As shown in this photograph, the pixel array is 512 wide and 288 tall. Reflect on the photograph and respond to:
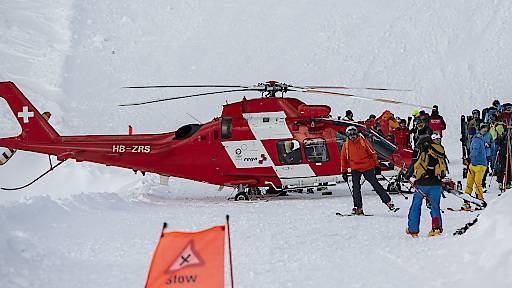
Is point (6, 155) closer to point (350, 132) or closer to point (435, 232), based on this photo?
point (350, 132)

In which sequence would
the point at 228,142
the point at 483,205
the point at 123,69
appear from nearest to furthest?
the point at 483,205 < the point at 228,142 < the point at 123,69

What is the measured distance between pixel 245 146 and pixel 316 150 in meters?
1.62

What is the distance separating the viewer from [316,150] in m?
16.0

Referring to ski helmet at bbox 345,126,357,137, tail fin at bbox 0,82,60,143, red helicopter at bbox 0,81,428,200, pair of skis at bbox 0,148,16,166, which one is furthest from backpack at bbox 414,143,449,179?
pair of skis at bbox 0,148,16,166

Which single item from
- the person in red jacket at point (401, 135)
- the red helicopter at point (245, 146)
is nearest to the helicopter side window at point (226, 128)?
the red helicopter at point (245, 146)

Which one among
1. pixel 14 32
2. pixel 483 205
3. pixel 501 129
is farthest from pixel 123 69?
A: pixel 483 205

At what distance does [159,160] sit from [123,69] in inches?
932

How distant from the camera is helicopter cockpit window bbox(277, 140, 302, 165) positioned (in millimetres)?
16141

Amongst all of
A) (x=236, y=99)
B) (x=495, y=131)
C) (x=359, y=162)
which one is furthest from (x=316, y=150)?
(x=236, y=99)

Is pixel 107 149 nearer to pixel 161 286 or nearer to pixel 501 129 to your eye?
pixel 501 129

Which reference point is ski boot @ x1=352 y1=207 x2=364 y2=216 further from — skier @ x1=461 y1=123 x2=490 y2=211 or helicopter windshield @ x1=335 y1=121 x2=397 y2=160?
helicopter windshield @ x1=335 y1=121 x2=397 y2=160

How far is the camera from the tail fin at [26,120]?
55.7 feet

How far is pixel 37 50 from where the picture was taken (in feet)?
135

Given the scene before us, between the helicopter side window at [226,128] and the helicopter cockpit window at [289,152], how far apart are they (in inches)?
46.3
